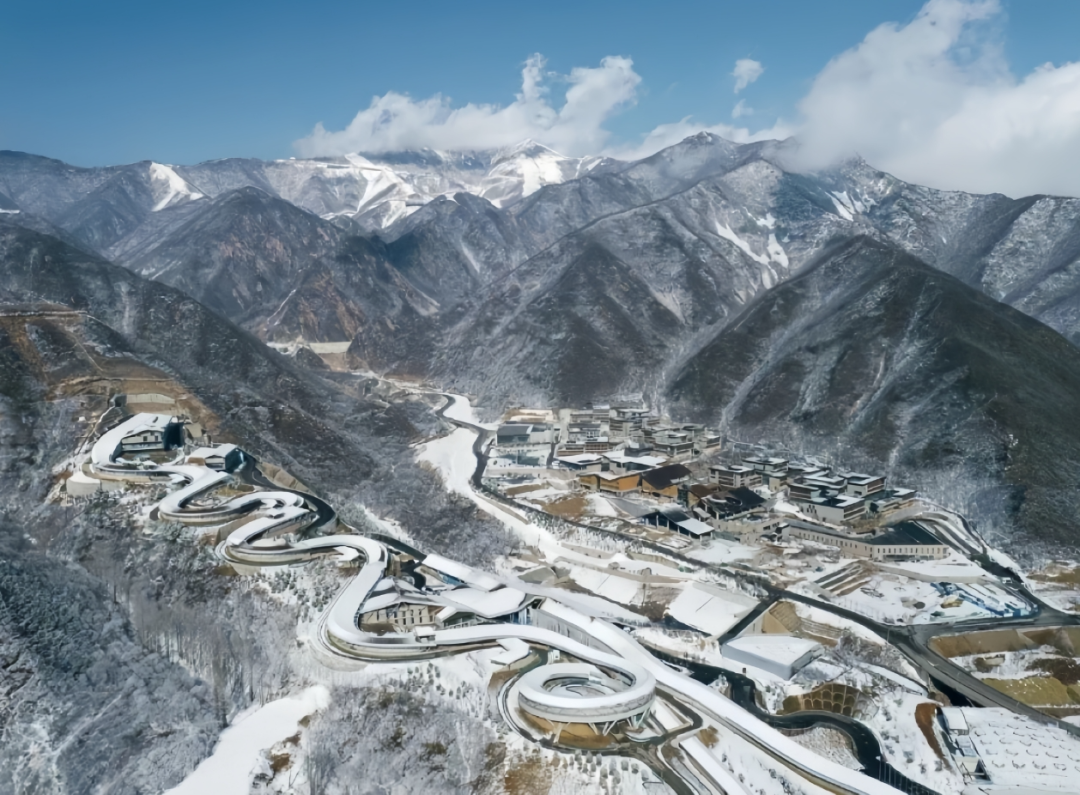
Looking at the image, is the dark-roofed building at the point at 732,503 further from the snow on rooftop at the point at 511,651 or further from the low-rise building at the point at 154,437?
the low-rise building at the point at 154,437

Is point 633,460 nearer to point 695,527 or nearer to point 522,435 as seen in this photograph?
point 522,435

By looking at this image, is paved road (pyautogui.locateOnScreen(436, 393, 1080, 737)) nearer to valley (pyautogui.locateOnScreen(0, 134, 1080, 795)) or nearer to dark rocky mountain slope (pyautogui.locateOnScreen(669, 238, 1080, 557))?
valley (pyautogui.locateOnScreen(0, 134, 1080, 795))

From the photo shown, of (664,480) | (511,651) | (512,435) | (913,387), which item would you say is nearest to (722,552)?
(664,480)

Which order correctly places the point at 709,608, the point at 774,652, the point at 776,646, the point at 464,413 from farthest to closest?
the point at 464,413
the point at 709,608
the point at 776,646
the point at 774,652

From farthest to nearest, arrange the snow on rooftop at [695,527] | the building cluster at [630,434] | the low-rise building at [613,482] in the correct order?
the building cluster at [630,434] → the low-rise building at [613,482] → the snow on rooftop at [695,527]

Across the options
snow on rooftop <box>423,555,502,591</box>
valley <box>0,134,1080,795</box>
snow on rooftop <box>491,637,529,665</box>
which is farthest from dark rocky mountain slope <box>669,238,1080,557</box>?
snow on rooftop <box>491,637,529,665</box>

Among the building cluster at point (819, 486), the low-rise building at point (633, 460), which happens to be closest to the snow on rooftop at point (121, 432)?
the low-rise building at point (633, 460)
